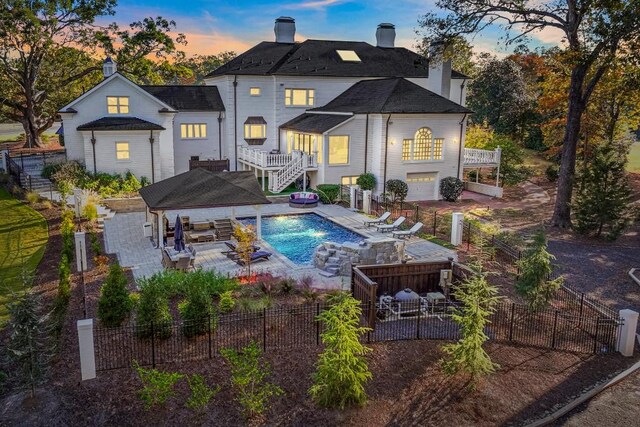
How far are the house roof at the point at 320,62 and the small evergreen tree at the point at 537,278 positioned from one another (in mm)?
25709

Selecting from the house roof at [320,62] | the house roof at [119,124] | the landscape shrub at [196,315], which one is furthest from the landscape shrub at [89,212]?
the house roof at [320,62]

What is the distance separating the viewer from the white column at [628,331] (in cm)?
1312

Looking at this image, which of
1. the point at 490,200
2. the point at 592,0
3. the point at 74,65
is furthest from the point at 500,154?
the point at 74,65

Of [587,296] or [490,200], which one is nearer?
[587,296]

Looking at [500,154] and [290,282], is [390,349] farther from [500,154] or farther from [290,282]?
[500,154]

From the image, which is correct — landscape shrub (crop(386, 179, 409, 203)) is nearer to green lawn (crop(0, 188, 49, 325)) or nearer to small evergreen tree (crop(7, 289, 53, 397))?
green lawn (crop(0, 188, 49, 325))

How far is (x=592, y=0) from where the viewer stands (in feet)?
75.5

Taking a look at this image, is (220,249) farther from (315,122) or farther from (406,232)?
(315,122)

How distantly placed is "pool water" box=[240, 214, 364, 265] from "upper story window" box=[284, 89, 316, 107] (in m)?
12.8

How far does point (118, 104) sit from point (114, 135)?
266 centimetres

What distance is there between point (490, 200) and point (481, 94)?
A: 25.7 metres

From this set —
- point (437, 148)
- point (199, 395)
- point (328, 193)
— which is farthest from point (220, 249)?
point (437, 148)

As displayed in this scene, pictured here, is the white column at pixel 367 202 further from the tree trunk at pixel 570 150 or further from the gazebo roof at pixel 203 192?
the tree trunk at pixel 570 150

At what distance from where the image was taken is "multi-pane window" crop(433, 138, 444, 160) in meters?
33.6
